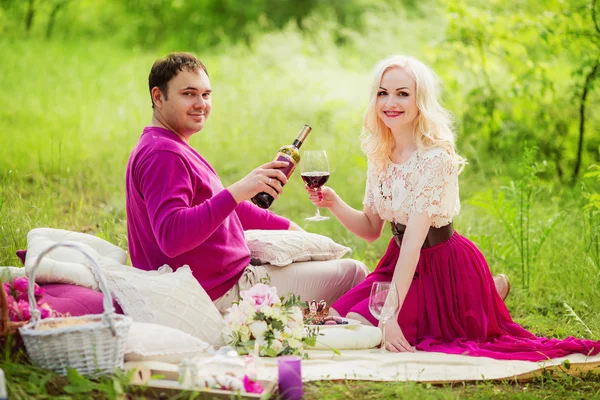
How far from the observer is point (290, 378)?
3271mm

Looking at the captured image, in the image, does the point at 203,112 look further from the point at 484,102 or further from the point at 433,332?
the point at 484,102

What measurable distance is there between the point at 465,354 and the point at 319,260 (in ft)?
3.50

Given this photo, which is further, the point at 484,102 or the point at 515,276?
the point at 484,102

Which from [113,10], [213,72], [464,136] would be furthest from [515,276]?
[113,10]

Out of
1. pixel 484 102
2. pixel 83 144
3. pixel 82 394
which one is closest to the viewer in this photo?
pixel 82 394

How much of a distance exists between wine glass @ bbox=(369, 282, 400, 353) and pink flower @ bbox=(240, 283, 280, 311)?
475 mm

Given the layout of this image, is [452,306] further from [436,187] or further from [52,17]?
[52,17]

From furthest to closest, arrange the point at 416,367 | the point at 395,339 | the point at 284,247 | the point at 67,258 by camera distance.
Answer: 1. the point at 284,247
2. the point at 67,258
3. the point at 395,339
4. the point at 416,367

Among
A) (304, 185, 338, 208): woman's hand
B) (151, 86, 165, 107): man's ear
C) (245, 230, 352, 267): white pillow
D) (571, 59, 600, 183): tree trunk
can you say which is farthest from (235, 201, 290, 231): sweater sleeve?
(571, 59, 600, 183): tree trunk

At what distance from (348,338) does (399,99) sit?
1.33m

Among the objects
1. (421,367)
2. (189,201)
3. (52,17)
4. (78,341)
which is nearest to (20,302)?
(78,341)

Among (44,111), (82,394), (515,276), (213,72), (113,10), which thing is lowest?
(82,394)

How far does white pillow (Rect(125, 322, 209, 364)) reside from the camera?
354 centimetres

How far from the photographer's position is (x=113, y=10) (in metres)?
16.6
